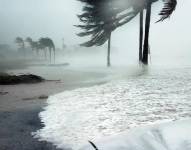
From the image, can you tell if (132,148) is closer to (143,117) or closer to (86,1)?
(143,117)

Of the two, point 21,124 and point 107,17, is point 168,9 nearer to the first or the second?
point 107,17

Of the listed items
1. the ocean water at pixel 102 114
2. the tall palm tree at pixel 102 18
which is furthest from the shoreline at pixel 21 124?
the tall palm tree at pixel 102 18

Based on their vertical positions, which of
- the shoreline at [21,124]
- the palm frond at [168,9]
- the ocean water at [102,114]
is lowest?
the shoreline at [21,124]

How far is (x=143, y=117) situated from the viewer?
23.3ft

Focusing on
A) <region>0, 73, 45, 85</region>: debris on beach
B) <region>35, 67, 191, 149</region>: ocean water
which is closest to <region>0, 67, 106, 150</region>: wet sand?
<region>35, 67, 191, 149</region>: ocean water

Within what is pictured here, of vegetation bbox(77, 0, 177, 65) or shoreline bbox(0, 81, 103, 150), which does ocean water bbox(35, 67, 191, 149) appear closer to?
shoreline bbox(0, 81, 103, 150)

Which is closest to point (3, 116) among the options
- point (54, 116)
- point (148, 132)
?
point (54, 116)

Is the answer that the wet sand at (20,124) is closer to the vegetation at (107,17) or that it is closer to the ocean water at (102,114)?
the ocean water at (102,114)

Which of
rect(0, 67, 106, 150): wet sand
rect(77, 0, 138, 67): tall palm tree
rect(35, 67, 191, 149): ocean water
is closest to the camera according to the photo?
rect(0, 67, 106, 150): wet sand

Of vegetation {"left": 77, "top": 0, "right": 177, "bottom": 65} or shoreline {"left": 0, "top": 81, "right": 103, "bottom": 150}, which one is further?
vegetation {"left": 77, "top": 0, "right": 177, "bottom": 65}

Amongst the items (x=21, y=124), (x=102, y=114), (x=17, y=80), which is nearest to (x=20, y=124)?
(x=21, y=124)

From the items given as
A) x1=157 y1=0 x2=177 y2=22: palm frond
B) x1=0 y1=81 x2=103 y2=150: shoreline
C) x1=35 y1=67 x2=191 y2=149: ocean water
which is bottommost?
x1=0 y1=81 x2=103 y2=150: shoreline

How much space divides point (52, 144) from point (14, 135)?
3.26 ft

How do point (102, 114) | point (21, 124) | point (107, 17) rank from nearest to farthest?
point (21, 124) → point (102, 114) → point (107, 17)
